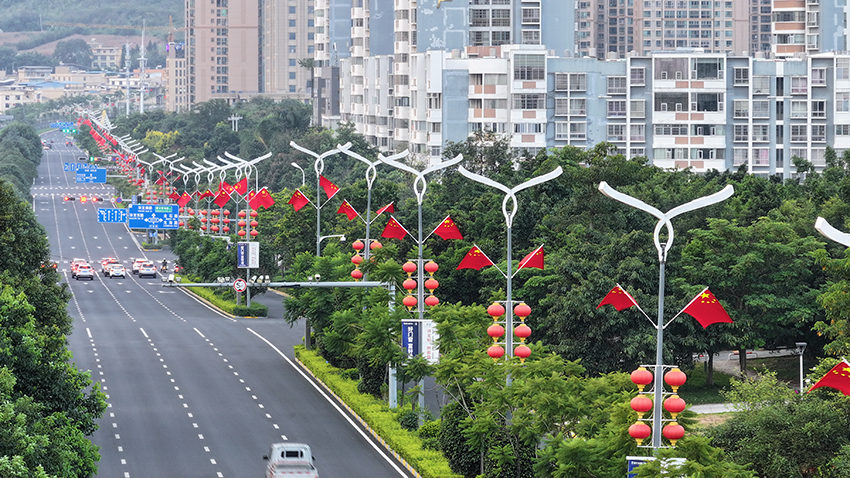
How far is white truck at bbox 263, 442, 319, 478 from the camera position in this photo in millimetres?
41125

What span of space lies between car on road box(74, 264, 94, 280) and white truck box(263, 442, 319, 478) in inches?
2925

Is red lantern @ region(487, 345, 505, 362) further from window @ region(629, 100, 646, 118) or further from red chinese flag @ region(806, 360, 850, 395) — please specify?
window @ region(629, 100, 646, 118)

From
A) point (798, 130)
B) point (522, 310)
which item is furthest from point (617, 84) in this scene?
point (522, 310)

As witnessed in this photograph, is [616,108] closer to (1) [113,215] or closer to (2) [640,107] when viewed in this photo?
(2) [640,107]

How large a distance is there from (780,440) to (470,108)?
73654 mm

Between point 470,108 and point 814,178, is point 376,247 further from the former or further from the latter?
point 470,108

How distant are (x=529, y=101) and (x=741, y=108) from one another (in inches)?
656

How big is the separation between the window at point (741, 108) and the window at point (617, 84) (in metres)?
8.81

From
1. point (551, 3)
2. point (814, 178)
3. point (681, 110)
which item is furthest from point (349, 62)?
point (814, 178)

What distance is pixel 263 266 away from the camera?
93750 millimetres

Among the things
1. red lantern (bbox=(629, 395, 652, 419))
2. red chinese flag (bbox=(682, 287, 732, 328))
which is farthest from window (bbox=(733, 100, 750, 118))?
red lantern (bbox=(629, 395, 652, 419))

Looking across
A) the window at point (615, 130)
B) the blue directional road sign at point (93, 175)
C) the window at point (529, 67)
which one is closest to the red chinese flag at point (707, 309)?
the window at point (529, 67)

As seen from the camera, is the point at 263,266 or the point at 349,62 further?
the point at 349,62

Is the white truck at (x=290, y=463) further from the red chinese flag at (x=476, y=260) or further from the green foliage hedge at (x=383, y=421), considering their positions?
the red chinese flag at (x=476, y=260)
